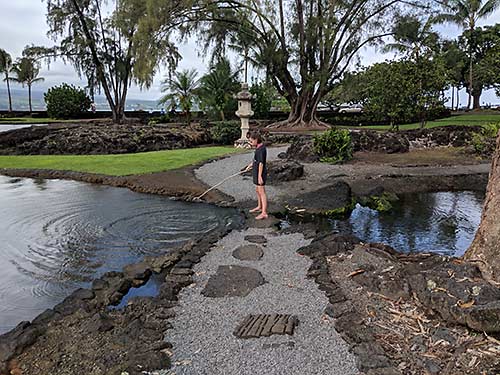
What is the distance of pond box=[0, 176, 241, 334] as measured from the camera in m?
4.57

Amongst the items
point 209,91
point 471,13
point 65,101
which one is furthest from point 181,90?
point 471,13

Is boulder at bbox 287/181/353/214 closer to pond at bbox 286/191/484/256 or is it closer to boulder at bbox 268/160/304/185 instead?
pond at bbox 286/191/484/256

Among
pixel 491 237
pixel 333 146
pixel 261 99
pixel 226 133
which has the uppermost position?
pixel 261 99

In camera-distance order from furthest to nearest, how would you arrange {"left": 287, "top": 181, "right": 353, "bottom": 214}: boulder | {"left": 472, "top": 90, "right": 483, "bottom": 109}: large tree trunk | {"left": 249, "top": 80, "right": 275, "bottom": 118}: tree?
{"left": 472, "top": 90, "right": 483, "bottom": 109}: large tree trunk
{"left": 249, "top": 80, "right": 275, "bottom": 118}: tree
{"left": 287, "top": 181, "right": 353, "bottom": 214}: boulder

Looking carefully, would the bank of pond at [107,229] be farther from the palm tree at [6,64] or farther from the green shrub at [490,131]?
the palm tree at [6,64]

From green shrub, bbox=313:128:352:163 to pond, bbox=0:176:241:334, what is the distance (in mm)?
5379

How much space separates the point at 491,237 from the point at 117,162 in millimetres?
10760

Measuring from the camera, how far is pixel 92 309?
379 cm

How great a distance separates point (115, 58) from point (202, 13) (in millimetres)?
9663

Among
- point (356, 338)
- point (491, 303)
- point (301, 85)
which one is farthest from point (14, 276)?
point (301, 85)

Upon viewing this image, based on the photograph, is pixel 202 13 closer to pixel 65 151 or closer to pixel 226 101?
pixel 226 101

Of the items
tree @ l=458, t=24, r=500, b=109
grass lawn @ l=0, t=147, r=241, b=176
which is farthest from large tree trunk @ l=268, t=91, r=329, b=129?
tree @ l=458, t=24, r=500, b=109

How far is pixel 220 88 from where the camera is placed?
2369 cm

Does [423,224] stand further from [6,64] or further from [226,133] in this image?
[6,64]
